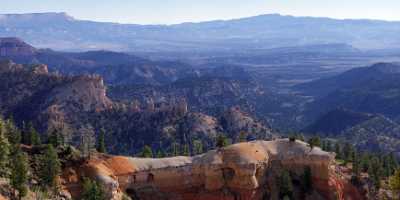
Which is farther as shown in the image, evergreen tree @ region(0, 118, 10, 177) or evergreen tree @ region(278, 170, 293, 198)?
evergreen tree @ region(278, 170, 293, 198)

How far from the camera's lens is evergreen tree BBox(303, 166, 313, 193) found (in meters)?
87.9

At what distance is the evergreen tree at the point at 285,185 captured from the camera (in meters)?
85.2

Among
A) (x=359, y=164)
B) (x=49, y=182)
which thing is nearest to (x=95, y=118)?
(x=359, y=164)

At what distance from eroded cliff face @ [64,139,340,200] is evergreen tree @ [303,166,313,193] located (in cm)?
62

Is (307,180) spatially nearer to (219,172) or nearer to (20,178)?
(219,172)

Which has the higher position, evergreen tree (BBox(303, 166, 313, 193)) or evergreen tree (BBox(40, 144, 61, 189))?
evergreen tree (BBox(40, 144, 61, 189))

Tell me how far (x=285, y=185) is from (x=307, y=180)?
15.4ft

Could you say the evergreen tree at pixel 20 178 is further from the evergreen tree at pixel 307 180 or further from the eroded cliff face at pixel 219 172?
the evergreen tree at pixel 307 180

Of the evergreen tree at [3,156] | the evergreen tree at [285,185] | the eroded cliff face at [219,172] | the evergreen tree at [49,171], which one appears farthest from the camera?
the evergreen tree at [285,185]

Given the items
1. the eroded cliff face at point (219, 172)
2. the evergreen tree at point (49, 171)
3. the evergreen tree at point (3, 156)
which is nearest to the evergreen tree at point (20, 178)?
the evergreen tree at point (3, 156)

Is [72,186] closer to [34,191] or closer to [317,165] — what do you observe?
[34,191]

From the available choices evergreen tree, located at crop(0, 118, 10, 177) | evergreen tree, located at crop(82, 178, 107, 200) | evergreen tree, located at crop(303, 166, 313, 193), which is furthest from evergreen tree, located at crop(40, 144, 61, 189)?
evergreen tree, located at crop(303, 166, 313, 193)

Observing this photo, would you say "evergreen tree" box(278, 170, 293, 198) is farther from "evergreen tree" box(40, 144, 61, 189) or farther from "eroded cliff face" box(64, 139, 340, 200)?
"evergreen tree" box(40, 144, 61, 189)

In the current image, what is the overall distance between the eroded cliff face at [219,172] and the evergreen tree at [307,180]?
62 centimetres
